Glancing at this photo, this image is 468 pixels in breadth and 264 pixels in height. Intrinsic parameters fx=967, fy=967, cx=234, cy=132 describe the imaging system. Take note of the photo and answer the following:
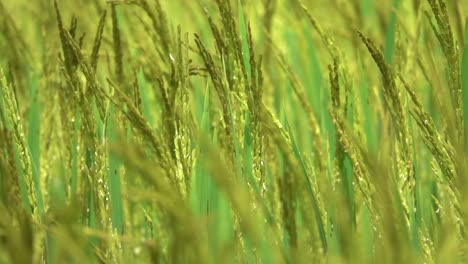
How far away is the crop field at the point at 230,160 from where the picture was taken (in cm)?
96

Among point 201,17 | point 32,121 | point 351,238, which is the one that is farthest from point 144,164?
point 201,17

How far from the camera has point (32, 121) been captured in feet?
6.36

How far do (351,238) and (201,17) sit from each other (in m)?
1.83

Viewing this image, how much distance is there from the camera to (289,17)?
2.32 metres

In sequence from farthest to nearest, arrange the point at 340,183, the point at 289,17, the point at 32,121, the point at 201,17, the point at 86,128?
the point at 201,17 → the point at 289,17 → the point at 32,121 → the point at 340,183 → the point at 86,128

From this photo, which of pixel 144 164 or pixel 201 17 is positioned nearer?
pixel 144 164

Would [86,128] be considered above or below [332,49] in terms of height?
below

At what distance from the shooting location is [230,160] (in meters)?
1.49

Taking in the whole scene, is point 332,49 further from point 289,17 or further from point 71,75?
point 289,17

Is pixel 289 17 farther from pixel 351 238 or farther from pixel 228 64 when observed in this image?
pixel 351 238

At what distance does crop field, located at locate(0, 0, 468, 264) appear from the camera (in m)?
0.96

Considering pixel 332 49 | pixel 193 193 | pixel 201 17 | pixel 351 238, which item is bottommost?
pixel 351 238

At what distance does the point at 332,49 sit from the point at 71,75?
0.43 meters

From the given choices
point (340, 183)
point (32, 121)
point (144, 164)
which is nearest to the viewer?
point (144, 164)
